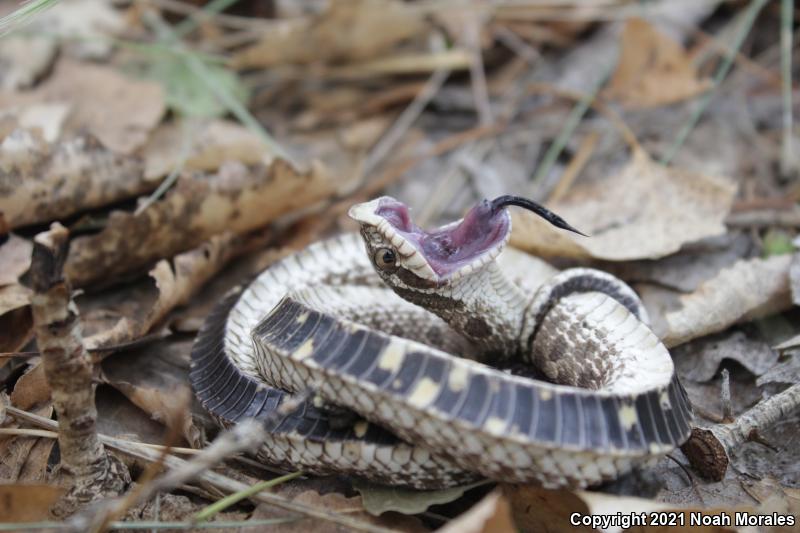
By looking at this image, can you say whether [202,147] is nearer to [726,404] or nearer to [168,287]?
[168,287]

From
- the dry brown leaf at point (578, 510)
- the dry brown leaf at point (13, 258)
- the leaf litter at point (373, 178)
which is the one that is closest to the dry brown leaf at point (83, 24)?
the leaf litter at point (373, 178)

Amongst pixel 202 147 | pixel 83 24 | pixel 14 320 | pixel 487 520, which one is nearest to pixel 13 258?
pixel 14 320

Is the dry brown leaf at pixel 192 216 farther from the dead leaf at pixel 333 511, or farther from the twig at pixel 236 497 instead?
the dead leaf at pixel 333 511

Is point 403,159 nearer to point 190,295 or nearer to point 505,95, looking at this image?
point 505,95

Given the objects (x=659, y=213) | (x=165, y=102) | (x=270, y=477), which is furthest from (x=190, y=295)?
(x=659, y=213)

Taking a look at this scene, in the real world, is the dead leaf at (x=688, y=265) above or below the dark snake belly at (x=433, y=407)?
below

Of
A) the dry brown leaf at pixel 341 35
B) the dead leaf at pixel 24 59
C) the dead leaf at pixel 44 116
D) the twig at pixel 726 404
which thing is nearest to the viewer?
the twig at pixel 726 404
